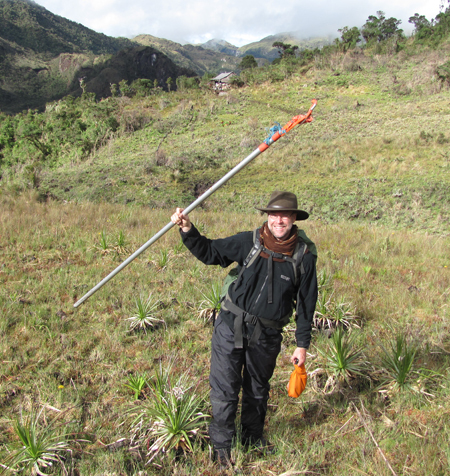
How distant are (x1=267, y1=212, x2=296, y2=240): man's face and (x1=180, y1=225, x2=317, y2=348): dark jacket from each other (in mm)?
195

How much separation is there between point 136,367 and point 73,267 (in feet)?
8.95

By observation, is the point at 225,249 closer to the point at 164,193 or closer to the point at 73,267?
the point at 73,267

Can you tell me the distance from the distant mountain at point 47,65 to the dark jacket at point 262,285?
8087 cm

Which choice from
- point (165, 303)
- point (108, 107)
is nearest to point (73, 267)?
point (165, 303)

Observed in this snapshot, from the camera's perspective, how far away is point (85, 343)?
380 centimetres

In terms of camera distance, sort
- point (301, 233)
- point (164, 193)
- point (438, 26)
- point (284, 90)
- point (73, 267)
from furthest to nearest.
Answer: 1. point (438, 26)
2. point (284, 90)
3. point (164, 193)
4. point (73, 267)
5. point (301, 233)

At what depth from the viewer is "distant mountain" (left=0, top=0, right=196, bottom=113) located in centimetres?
8250

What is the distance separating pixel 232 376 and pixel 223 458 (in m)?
0.62

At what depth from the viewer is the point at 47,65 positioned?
332ft

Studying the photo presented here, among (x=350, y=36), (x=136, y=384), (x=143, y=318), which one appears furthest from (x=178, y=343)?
(x=350, y=36)

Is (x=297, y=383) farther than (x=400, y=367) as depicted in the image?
No

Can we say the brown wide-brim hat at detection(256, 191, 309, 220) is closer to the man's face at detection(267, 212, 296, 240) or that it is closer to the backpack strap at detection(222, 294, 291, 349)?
the man's face at detection(267, 212, 296, 240)

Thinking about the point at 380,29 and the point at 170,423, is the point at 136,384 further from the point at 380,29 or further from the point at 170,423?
the point at 380,29

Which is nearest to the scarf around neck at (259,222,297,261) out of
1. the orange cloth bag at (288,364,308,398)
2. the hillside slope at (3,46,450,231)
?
the orange cloth bag at (288,364,308,398)
